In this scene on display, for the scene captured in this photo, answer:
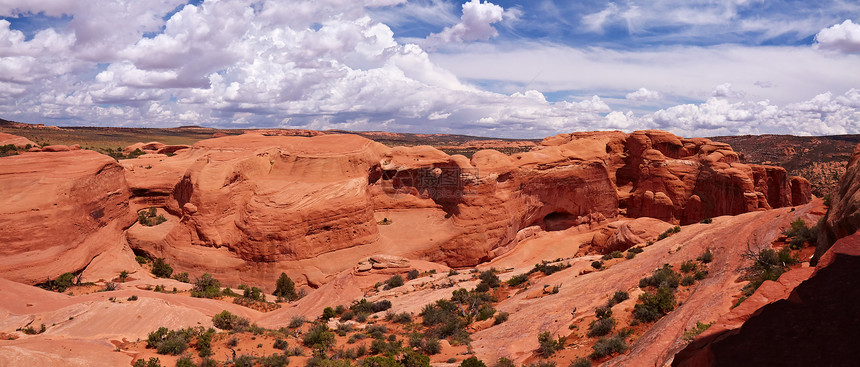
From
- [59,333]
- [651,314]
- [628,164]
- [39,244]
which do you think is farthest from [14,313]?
[628,164]

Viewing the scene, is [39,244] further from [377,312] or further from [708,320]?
[708,320]

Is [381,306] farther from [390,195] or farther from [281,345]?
[390,195]

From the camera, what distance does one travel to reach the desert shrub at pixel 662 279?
42.6ft

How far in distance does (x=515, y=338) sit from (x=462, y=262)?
17.0 metres

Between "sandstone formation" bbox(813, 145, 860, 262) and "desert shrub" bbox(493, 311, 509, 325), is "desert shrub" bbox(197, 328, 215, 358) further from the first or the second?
"sandstone formation" bbox(813, 145, 860, 262)

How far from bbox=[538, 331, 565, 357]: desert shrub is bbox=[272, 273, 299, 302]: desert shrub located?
53.6 feet

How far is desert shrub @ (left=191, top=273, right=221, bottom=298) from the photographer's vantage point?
21.9m

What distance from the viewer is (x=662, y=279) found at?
13273mm

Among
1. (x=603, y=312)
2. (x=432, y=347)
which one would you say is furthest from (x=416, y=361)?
(x=603, y=312)

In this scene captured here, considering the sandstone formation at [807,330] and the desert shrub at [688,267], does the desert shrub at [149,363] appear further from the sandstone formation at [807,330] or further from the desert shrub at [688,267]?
the desert shrub at [688,267]

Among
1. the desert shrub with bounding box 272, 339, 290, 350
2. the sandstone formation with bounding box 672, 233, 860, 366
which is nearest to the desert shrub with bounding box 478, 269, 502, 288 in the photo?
the desert shrub with bounding box 272, 339, 290, 350

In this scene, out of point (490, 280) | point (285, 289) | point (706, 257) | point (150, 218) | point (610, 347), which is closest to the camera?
point (610, 347)

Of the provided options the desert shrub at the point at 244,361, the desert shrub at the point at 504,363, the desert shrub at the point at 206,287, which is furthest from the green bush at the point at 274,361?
the desert shrub at the point at 206,287

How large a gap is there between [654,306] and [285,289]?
18973 millimetres
